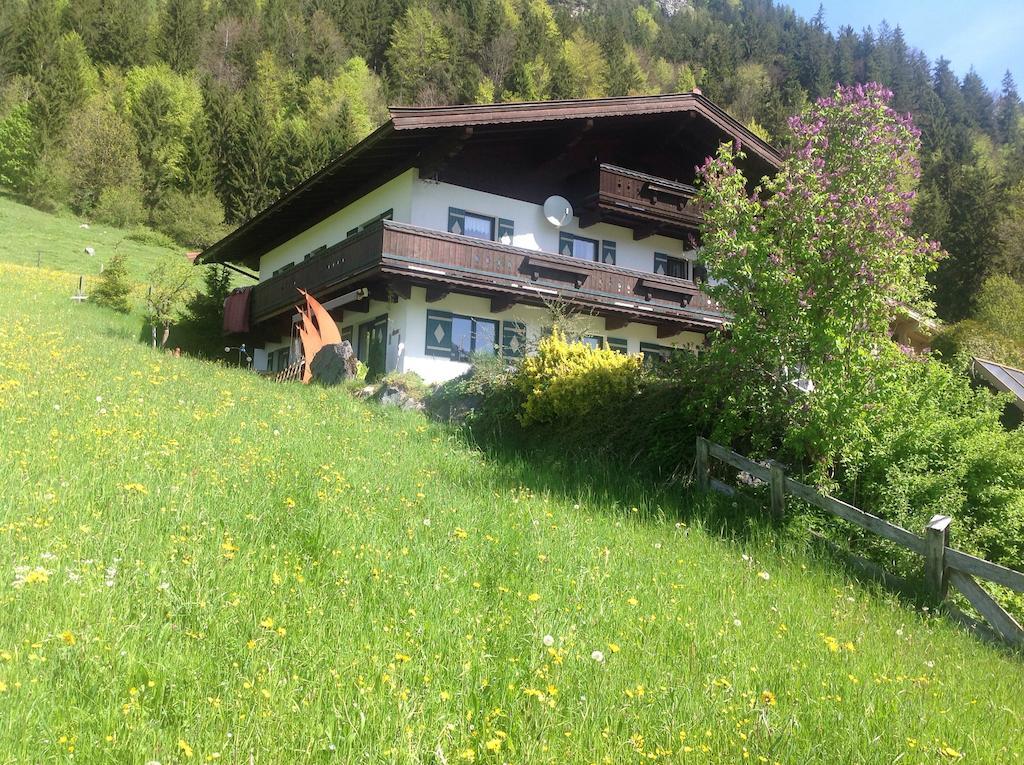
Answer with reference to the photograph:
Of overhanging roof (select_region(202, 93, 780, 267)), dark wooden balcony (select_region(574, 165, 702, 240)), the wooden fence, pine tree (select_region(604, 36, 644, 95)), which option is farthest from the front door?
pine tree (select_region(604, 36, 644, 95))

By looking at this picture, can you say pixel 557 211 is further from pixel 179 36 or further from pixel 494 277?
pixel 179 36

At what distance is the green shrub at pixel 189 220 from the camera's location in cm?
5019

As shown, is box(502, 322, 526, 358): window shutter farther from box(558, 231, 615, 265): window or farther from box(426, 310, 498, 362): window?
box(558, 231, 615, 265): window

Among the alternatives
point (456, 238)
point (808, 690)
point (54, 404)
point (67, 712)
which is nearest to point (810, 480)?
point (808, 690)

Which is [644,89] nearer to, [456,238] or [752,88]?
[752,88]

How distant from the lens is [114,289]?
101ft

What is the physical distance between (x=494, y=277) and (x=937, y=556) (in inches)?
533

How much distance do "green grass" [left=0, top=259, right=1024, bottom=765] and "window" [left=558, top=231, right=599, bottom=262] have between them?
14776mm

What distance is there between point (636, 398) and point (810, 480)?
3.79 m

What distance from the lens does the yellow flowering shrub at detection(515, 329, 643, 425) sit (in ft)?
41.5

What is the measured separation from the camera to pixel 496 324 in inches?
811

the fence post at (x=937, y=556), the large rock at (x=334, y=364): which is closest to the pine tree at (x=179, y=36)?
the large rock at (x=334, y=364)

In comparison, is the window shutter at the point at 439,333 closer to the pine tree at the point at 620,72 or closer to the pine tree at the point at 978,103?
the pine tree at the point at 620,72

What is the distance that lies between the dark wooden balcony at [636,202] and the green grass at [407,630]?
587 inches
